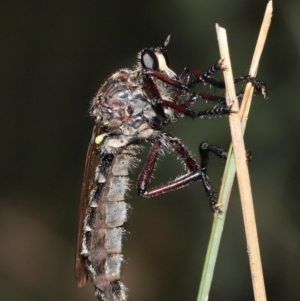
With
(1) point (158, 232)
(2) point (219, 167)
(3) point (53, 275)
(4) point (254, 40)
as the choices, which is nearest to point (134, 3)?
(4) point (254, 40)

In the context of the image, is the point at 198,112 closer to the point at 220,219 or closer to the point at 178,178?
the point at 178,178

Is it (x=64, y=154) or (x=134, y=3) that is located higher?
(x=134, y=3)

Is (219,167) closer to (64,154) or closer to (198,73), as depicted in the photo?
(64,154)

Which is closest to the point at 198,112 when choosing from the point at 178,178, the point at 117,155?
the point at 178,178

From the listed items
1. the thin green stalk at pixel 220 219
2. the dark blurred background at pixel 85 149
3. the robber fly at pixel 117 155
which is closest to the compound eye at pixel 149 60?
the robber fly at pixel 117 155

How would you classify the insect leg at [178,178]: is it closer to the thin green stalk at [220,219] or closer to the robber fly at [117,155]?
the robber fly at [117,155]

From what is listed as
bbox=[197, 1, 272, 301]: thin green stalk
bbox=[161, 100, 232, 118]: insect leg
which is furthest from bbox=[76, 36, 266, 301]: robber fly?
bbox=[197, 1, 272, 301]: thin green stalk

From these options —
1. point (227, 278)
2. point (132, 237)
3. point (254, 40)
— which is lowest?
point (227, 278)
